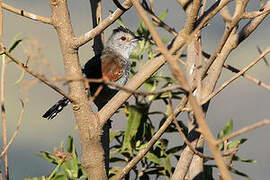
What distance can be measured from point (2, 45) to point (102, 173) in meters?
1.12

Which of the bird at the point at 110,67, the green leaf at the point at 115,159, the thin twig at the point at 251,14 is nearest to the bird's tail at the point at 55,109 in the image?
the bird at the point at 110,67

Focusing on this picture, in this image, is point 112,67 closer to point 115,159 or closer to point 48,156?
point 115,159

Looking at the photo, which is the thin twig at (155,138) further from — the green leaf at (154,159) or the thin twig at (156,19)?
the green leaf at (154,159)

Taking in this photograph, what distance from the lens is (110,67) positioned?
24.4 feet

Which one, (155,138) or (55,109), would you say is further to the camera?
(55,109)

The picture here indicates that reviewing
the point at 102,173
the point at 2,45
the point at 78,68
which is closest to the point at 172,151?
the point at 102,173

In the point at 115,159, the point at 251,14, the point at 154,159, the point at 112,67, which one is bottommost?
the point at 154,159

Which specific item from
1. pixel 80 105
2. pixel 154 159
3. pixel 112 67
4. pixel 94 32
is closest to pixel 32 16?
pixel 94 32

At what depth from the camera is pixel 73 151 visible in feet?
13.4

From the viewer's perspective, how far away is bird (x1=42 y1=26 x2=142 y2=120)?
6.55 metres

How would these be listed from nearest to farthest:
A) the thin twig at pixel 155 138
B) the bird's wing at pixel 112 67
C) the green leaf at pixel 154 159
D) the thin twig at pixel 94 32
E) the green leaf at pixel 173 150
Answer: the thin twig at pixel 155 138 → the thin twig at pixel 94 32 → the green leaf at pixel 154 159 → the green leaf at pixel 173 150 → the bird's wing at pixel 112 67

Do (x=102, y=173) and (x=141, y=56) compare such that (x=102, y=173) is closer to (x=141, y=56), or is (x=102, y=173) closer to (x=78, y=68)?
(x=78, y=68)

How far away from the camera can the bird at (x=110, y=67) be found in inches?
258

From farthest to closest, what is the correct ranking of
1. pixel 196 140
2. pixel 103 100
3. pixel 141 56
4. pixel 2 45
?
pixel 103 100, pixel 141 56, pixel 196 140, pixel 2 45
